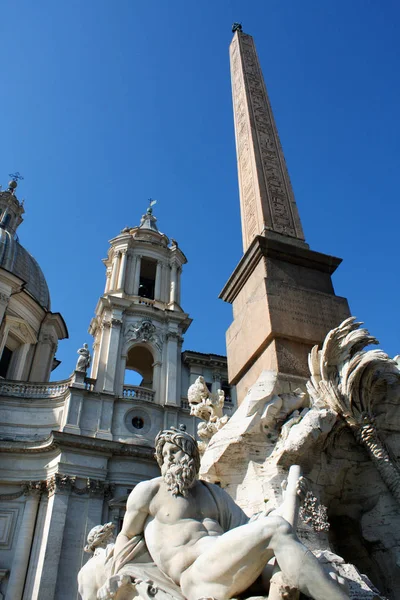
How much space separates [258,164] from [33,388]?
17958mm

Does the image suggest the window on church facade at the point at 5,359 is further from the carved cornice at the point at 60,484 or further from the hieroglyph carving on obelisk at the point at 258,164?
the hieroglyph carving on obelisk at the point at 258,164

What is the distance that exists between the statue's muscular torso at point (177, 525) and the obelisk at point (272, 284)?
2.25 meters

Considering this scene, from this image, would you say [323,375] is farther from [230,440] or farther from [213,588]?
[213,588]

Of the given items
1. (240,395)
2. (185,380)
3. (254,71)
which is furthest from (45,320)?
(240,395)

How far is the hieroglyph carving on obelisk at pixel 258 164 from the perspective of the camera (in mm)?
7902

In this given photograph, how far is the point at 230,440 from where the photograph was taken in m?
4.62

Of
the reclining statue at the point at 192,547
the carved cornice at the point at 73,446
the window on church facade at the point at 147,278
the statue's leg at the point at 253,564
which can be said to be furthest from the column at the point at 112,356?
→ the statue's leg at the point at 253,564

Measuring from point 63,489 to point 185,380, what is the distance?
31.0 feet

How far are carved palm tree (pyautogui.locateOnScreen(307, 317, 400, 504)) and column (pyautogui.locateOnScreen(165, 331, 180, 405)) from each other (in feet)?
60.8

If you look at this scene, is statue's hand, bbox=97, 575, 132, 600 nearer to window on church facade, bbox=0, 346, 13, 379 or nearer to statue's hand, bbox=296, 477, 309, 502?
statue's hand, bbox=296, 477, 309, 502

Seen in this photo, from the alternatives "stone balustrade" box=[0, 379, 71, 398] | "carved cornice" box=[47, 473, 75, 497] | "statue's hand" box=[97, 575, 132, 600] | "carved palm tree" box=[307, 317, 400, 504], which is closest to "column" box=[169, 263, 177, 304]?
"stone balustrade" box=[0, 379, 71, 398]

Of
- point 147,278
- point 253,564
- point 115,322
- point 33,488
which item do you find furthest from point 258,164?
point 147,278

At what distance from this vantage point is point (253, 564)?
269 centimetres

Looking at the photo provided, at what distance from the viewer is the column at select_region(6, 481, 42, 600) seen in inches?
687
